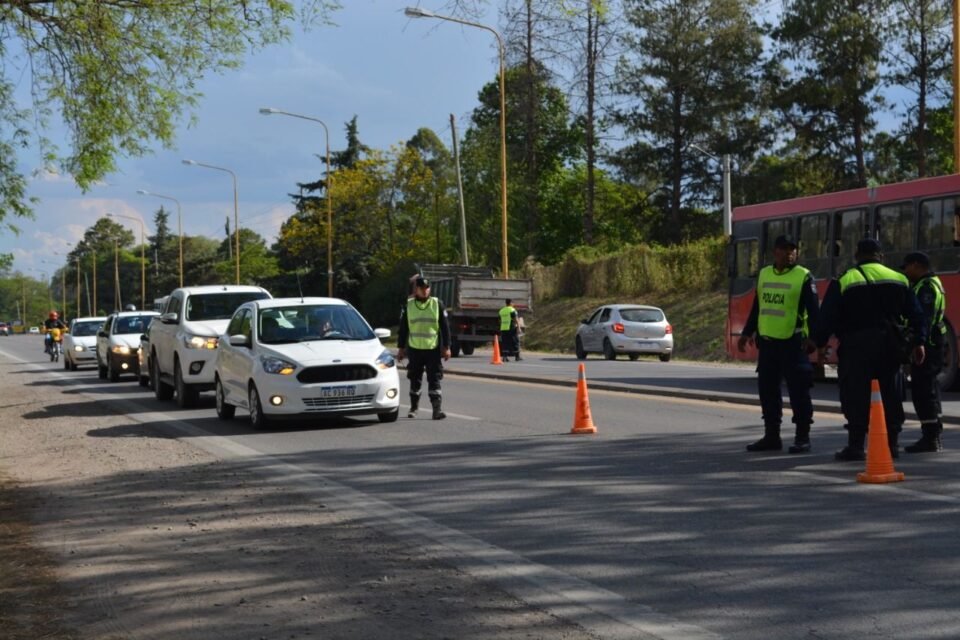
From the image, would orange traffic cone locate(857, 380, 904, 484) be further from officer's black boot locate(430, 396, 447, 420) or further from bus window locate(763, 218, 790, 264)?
bus window locate(763, 218, 790, 264)

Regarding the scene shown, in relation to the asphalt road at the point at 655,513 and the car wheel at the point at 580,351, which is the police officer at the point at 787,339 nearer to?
the asphalt road at the point at 655,513

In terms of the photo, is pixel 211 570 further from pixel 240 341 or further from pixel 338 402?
pixel 240 341

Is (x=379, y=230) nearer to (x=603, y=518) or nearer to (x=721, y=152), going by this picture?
(x=721, y=152)

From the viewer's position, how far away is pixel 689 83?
63.8 m

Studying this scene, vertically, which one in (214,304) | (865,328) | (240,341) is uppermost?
(214,304)

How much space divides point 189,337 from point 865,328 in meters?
12.2

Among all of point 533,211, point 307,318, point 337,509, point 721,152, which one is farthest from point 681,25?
point 337,509

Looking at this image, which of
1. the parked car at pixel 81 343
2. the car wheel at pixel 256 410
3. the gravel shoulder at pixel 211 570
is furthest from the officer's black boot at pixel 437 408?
the parked car at pixel 81 343

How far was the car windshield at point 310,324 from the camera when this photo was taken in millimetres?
16281

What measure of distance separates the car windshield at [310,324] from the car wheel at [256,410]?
69 centimetres

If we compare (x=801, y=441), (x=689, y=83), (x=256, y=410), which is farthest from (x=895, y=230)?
(x=689, y=83)

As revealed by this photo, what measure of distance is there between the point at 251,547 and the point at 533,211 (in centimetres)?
6480

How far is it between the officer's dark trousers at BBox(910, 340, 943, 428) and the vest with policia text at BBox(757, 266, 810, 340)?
105cm

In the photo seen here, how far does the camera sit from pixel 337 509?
9477 mm
